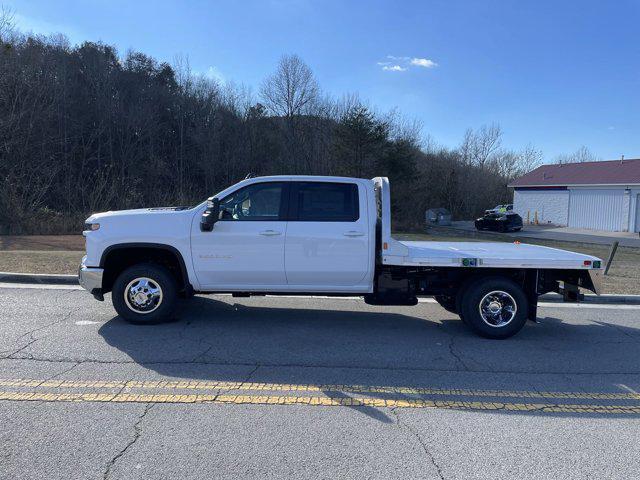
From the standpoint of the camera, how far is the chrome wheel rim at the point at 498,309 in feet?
21.8

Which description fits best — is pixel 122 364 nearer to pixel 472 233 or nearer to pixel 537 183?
pixel 472 233

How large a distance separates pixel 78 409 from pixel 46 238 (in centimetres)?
1683

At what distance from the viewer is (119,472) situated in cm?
318

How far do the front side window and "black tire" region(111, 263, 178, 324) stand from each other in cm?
116

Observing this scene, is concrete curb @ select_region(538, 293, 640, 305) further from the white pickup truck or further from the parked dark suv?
the parked dark suv

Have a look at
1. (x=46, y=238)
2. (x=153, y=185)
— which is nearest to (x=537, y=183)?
(x=153, y=185)

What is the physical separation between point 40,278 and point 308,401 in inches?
307

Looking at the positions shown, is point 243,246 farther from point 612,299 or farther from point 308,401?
point 612,299

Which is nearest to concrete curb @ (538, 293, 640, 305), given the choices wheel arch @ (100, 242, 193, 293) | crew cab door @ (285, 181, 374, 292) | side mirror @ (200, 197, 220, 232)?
crew cab door @ (285, 181, 374, 292)

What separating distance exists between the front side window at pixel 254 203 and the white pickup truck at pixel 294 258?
0.04 ft

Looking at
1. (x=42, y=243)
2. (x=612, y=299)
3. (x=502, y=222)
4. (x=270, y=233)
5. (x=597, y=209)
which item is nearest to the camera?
(x=270, y=233)

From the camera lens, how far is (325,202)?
6793 millimetres

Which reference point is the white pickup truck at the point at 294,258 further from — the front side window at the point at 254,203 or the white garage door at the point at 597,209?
the white garage door at the point at 597,209

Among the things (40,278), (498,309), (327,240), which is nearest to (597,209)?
(498,309)
